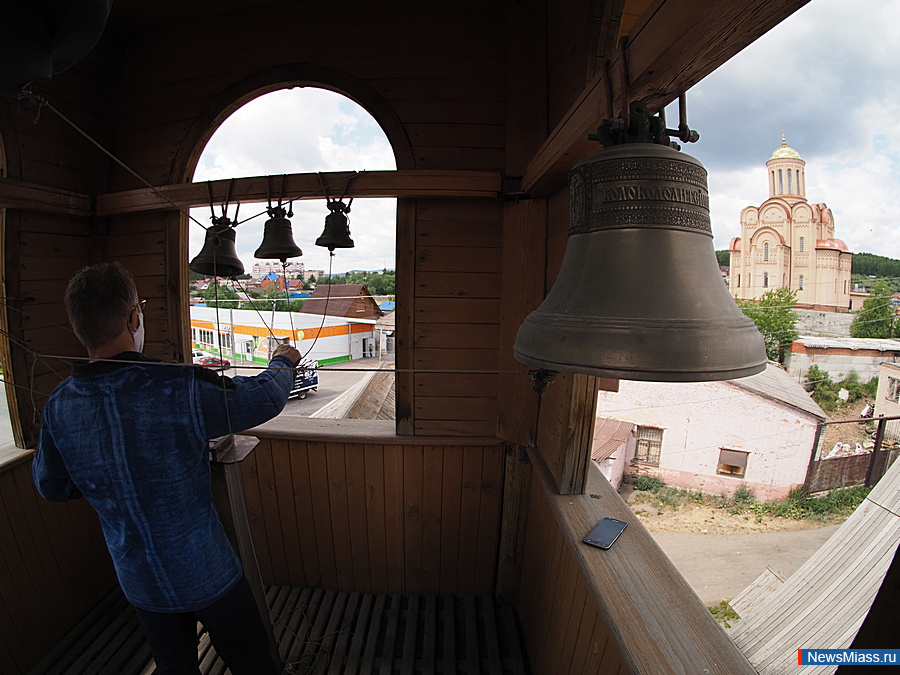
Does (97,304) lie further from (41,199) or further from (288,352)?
(41,199)

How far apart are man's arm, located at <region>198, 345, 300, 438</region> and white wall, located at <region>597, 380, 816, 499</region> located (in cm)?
252

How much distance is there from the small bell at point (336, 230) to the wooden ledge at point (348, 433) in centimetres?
108

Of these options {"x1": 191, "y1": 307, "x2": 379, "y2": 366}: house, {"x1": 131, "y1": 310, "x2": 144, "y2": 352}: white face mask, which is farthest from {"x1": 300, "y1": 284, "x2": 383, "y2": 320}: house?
{"x1": 131, "y1": 310, "x2": 144, "y2": 352}: white face mask

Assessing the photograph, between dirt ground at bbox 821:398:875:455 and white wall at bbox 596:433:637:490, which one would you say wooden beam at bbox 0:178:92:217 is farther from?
white wall at bbox 596:433:637:490

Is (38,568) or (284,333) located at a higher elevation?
(284,333)

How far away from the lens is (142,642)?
2.31m

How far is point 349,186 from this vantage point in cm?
223

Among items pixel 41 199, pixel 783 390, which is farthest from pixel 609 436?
pixel 41 199

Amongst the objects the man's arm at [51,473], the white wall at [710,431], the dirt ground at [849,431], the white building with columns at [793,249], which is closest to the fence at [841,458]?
the dirt ground at [849,431]

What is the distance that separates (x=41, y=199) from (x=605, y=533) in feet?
10.4

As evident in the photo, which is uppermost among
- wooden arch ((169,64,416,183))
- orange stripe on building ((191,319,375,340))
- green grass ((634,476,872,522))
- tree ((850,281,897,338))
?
wooden arch ((169,64,416,183))

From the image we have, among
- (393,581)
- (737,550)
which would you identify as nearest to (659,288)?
(393,581)

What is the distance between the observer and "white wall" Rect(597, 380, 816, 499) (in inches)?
122

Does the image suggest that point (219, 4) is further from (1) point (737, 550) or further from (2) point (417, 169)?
(1) point (737, 550)
